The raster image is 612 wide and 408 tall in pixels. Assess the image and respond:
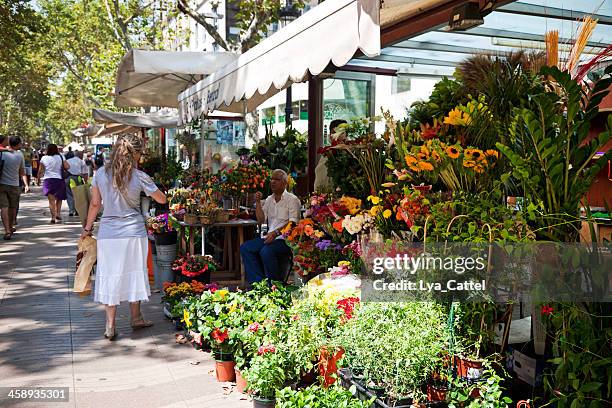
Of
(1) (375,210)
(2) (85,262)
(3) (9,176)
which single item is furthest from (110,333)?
(3) (9,176)

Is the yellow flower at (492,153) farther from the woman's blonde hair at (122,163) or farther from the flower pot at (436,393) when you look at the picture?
the woman's blonde hair at (122,163)

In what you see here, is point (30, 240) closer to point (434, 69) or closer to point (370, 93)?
point (370, 93)

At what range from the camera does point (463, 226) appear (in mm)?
3189

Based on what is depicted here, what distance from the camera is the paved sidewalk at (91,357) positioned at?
4.21 meters

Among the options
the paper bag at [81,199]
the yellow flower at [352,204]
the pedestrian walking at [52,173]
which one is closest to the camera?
the yellow flower at [352,204]

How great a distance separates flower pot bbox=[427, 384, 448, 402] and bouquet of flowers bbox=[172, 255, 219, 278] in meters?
3.96

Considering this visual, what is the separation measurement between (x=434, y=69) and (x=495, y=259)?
186 inches

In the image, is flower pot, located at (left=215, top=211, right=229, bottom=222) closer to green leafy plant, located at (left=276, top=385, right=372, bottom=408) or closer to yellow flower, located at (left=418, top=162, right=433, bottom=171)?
yellow flower, located at (left=418, top=162, right=433, bottom=171)

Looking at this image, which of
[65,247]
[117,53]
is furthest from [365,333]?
[117,53]

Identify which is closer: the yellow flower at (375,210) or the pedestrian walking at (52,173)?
the yellow flower at (375,210)

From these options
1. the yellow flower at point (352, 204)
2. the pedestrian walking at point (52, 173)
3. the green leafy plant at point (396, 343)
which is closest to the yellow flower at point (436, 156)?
the green leafy plant at point (396, 343)

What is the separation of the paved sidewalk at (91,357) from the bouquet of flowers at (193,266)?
51 cm

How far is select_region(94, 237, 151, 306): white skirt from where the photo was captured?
5.44 meters

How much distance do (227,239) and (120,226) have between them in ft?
8.95
